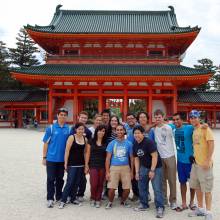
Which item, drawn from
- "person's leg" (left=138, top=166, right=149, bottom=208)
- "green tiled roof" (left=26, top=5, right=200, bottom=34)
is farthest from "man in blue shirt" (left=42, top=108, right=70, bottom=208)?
"green tiled roof" (left=26, top=5, right=200, bottom=34)

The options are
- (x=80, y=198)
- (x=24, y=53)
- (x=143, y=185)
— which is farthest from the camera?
(x=24, y=53)

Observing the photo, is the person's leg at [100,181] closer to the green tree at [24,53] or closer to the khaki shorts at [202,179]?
the khaki shorts at [202,179]

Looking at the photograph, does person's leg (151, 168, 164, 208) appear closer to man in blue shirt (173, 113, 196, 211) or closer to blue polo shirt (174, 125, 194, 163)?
man in blue shirt (173, 113, 196, 211)

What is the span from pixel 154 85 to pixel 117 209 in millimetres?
19476

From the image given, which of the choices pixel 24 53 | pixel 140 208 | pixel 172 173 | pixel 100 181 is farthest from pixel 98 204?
pixel 24 53

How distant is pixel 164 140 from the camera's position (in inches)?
222

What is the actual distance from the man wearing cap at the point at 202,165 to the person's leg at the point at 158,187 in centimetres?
52

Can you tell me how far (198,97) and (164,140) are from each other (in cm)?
2163

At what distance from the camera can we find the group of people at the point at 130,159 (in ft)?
17.7

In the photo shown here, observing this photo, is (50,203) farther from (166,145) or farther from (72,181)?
(166,145)

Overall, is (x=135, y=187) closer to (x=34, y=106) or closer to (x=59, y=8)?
(x=34, y=106)

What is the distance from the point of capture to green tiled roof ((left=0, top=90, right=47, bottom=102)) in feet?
86.1

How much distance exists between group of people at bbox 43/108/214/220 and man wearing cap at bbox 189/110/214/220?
2cm

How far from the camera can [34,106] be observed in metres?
26.2
